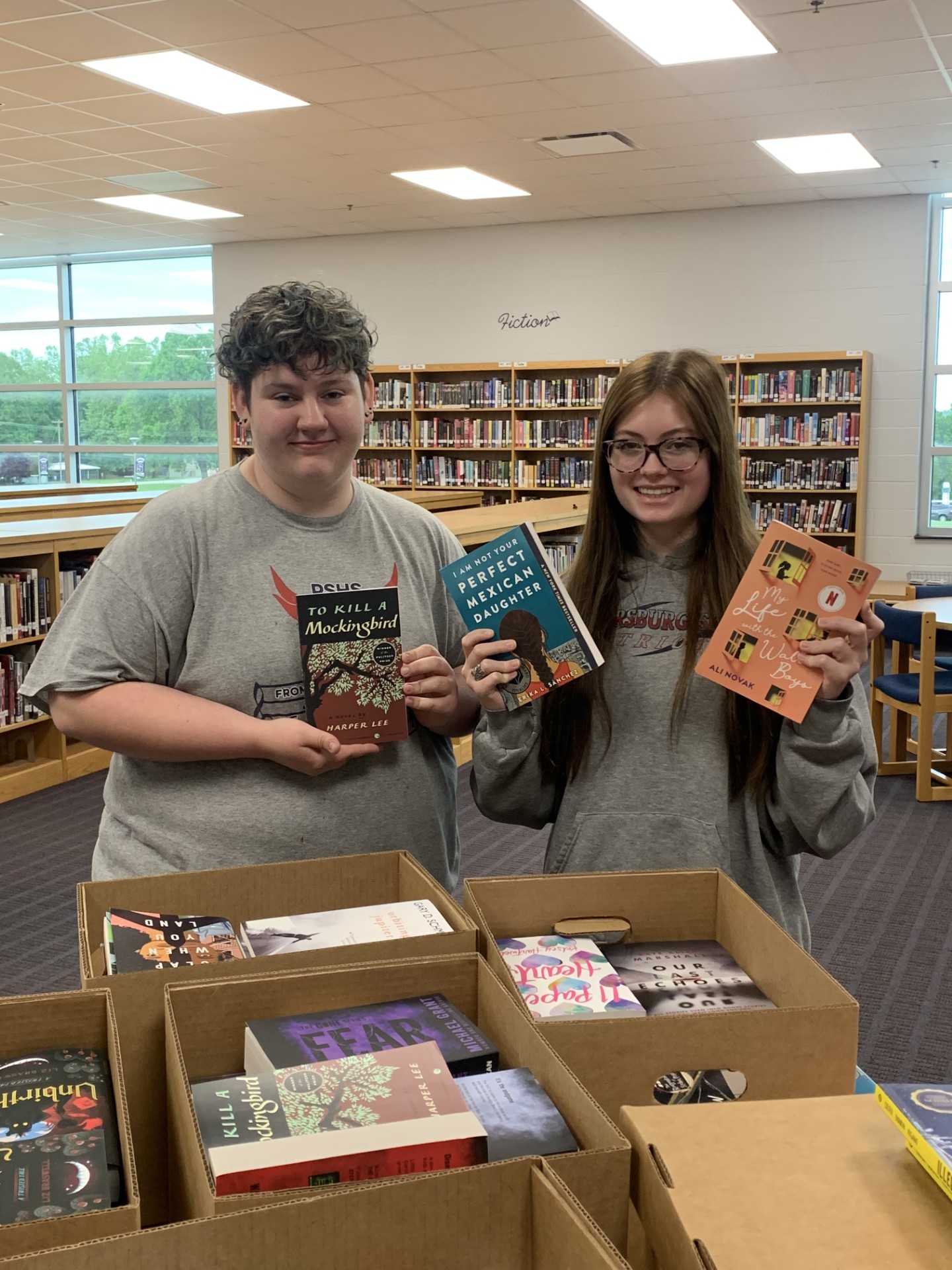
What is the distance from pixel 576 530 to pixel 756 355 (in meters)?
3.47

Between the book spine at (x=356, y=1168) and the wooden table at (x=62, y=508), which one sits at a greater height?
the wooden table at (x=62, y=508)

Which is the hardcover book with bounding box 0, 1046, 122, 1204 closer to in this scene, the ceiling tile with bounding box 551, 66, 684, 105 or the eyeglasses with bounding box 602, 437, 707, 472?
the eyeglasses with bounding box 602, 437, 707, 472

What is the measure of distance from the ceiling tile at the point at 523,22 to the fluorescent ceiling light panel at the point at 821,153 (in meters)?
2.37

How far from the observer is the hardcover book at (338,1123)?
711mm

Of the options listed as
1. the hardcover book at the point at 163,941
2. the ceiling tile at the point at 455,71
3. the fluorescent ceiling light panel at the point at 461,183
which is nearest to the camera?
the hardcover book at the point at 163,941

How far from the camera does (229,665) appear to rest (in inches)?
58.9

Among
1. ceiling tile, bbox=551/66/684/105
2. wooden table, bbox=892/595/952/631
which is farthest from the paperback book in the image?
ceiling tile, bbox=551/66/684/105

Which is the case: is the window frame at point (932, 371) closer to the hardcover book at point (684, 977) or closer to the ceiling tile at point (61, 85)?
the ceiling tile at point (61, 85)

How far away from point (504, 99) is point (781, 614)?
19.5 ft

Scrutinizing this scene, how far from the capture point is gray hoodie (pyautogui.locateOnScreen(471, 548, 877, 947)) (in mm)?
1464

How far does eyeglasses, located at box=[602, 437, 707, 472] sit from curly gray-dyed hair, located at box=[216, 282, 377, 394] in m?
0.39

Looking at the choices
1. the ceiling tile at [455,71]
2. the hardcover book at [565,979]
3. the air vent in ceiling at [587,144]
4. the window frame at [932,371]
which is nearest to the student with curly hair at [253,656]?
the hardcover book at [565,979]

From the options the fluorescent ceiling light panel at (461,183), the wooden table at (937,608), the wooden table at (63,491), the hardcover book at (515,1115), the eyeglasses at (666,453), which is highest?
the fluorescent ceiling light panel at (461,183)

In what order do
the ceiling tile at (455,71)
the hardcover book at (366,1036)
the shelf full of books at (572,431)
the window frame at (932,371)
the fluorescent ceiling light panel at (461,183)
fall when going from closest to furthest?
1. the hardcover book at (366,1036)
2. the ceiling tile at (455,71)
3. the fluorescent ceiling light panel at (461,183)
4. the window frame at (932,371)
5. the shelf full of books at (572,431)
